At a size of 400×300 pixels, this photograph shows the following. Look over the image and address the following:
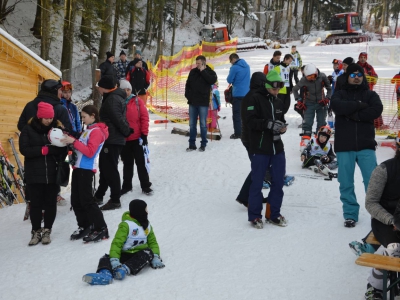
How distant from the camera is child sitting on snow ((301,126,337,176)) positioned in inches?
364

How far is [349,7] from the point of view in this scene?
63.8m

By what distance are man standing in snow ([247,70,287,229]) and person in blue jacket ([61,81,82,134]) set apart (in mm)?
2895

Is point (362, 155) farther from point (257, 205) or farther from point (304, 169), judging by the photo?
point (304, 169)

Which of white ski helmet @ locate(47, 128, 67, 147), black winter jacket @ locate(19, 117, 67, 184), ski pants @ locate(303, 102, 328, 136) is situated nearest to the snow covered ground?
black winter jacket @ locate(19, 117, 67, 184)

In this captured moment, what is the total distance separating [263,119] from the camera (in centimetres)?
627

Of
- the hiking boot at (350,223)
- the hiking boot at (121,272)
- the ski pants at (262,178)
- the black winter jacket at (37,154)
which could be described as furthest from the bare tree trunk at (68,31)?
the hiking boot at (121,272)

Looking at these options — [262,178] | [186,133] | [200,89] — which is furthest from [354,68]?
[186,133]

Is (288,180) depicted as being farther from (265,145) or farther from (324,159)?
(265,145)

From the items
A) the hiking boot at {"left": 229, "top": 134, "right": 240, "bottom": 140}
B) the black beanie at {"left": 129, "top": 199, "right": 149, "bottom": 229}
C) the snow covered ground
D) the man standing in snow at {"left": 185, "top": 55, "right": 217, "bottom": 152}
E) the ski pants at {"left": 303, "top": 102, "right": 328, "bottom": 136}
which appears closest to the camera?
the snow covered ground

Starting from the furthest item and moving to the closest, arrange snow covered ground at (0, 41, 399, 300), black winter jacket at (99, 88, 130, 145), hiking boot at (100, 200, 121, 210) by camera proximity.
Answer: hiking boot at (100, 200, 121, 210)
black winter jacket at (99, 88, 130, 145)
snow covered ground at (0, 41, 399, 300)

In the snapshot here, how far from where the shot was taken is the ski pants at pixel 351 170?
6246 millimetres

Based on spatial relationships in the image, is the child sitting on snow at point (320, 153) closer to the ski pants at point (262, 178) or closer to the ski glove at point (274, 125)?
the ski pants at point (262, 178)

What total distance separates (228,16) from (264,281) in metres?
52.2

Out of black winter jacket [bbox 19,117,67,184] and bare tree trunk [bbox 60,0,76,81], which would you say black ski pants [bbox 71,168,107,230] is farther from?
bare tree trunk [bbox 60,0,76,81]
